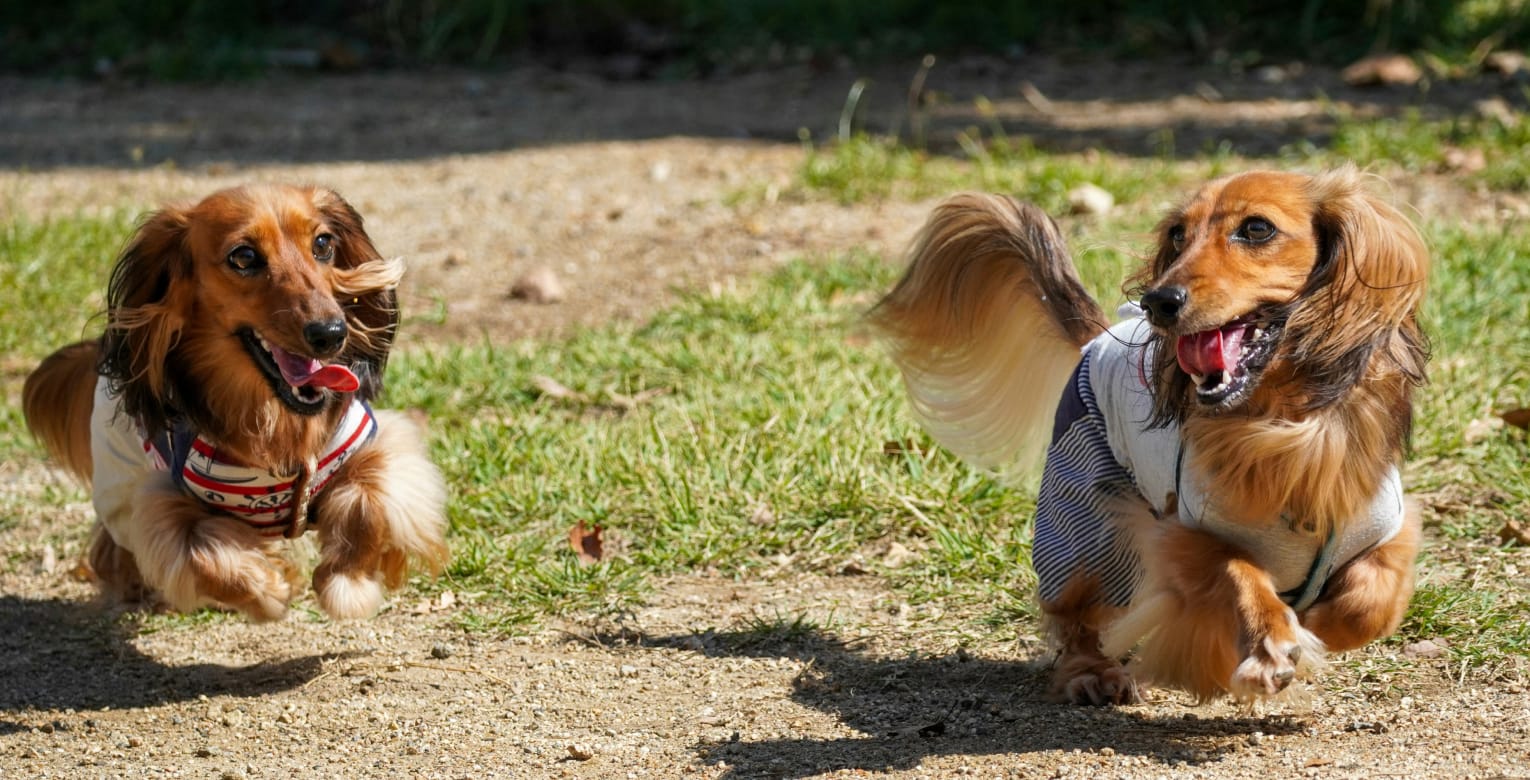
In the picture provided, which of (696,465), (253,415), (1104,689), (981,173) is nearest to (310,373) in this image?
(253,415)

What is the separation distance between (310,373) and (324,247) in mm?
294

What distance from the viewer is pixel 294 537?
4.15m

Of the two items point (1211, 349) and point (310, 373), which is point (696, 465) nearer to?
point (310, 373)

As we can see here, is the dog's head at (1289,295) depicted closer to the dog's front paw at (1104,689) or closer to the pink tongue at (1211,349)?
the pink tongue at (1211,349)

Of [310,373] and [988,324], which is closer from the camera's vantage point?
[310,373]

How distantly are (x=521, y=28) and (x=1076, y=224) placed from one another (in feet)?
17.8

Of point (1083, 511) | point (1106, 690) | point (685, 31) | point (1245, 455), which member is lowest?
point (1106, 690)

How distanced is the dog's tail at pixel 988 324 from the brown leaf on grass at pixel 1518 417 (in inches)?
53.4

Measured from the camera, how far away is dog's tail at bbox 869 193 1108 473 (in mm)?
3965

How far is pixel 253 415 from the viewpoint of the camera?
3891 millimetres

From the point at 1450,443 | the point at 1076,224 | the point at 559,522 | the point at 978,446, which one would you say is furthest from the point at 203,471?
the point at 1076,224

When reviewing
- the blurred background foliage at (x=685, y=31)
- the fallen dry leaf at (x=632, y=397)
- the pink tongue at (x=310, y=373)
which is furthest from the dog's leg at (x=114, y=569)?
the blurred background foliage at (x=685, y=31)

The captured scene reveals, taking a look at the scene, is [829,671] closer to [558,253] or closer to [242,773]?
[242,773]

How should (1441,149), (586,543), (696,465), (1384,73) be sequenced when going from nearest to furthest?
(586,543), (696,465), (1441,149), (1384,73)
